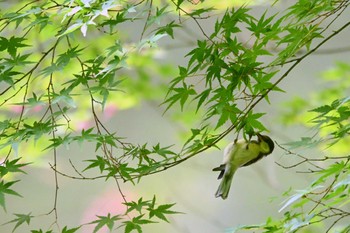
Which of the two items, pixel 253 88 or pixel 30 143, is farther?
pixel 30 143

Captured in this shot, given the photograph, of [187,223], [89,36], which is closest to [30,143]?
[89,36]

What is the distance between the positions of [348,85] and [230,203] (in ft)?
1.78

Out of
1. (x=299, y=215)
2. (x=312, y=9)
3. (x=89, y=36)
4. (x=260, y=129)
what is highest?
(x=89, y=36)

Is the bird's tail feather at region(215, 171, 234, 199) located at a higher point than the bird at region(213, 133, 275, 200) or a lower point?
lower

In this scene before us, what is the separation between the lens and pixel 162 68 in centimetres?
182

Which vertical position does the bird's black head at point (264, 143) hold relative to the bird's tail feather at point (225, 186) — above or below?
above

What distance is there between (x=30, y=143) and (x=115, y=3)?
37.8 inches

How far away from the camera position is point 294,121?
1.89m

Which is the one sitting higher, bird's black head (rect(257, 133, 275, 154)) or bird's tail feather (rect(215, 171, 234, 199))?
bird's black head (rect(257, 133, 275, 154))

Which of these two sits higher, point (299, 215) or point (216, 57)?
point (216, 57)

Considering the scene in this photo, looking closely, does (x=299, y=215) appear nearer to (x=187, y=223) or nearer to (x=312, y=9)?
(x=312, y=9)

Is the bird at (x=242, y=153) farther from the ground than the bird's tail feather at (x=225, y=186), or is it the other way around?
the bird at (x=242, y=153)

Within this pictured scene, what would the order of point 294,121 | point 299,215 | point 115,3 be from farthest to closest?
point 294,121 < point 299,215 < point 115,3

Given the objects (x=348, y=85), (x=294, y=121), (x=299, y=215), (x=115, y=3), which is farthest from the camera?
(x=294, y=121)
